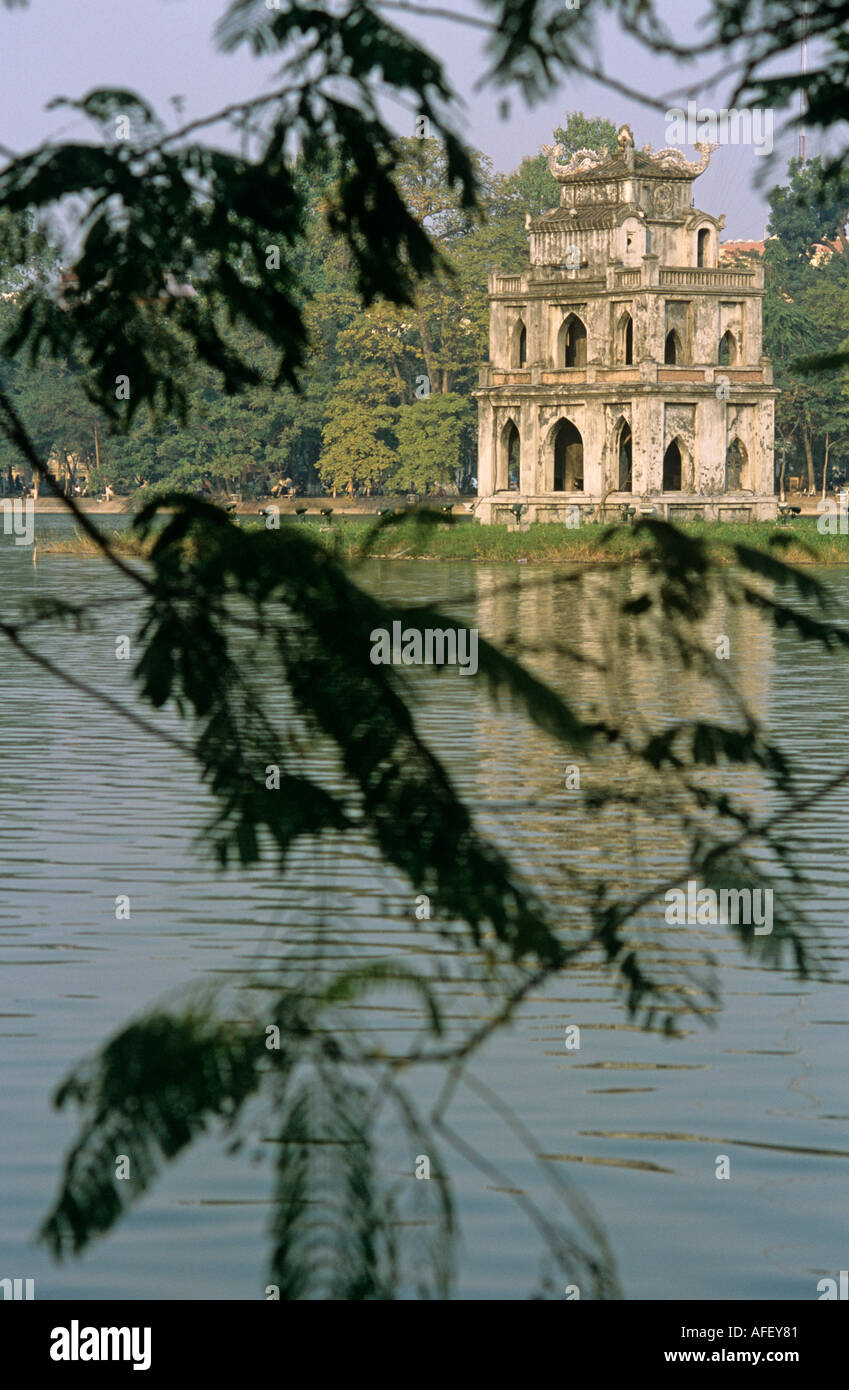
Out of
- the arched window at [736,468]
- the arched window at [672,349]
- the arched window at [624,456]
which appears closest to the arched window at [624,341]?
the arched window at [672,349]

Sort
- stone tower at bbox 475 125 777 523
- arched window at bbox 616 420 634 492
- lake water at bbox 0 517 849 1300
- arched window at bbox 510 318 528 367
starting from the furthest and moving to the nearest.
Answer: arched window at bbox 510 318 528 367 < arched window at bbox 616 420 634 492 < stone tower at bbox 475 125 777 523 < lake water at bbox 0 517 849 1300

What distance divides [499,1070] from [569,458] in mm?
54221

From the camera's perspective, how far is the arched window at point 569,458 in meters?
61.4

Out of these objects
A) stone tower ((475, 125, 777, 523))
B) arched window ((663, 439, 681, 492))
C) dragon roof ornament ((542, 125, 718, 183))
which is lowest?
arched window ((663, 439, 681, 492))

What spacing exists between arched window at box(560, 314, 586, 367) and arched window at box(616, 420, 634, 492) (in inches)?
104

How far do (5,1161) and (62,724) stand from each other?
576 inches

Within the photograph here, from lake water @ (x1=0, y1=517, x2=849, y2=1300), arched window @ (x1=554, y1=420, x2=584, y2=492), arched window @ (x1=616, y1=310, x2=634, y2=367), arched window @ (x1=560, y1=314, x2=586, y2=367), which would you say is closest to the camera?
lake water @ (x1=0, y1=517, x2=849, y2=1300)

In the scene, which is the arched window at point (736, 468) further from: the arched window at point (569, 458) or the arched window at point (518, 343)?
the arched window at point (518, 343)

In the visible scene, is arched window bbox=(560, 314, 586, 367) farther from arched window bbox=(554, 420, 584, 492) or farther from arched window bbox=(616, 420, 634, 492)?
arched window bbox=(616, 420, 634, 492)

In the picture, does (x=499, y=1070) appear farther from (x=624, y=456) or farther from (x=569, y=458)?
(x=569, y=458)

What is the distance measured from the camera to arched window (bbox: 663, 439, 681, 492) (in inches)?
2335

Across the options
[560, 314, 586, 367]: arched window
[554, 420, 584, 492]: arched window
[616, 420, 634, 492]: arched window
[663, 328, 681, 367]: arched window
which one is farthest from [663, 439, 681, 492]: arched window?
[560, 314, 586, 367]: arched window
